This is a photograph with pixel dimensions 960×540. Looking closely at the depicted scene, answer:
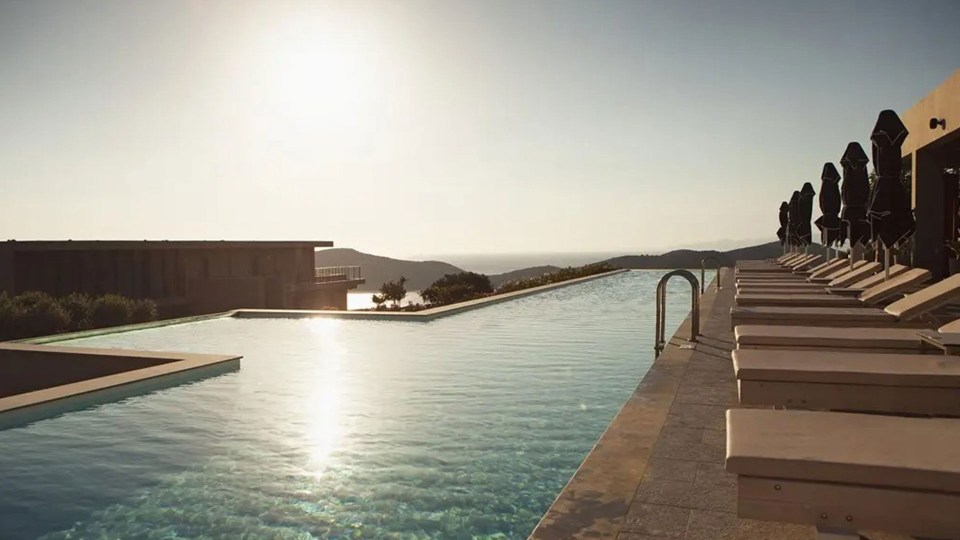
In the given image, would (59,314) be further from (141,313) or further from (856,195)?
(856,195)

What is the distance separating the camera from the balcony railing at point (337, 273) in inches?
1383

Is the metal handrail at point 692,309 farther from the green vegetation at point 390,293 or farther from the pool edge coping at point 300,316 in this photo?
the green vegetation at point 390,293

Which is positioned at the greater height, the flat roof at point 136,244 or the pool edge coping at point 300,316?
the flat roof at point 136,244

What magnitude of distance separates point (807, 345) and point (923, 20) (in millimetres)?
13333

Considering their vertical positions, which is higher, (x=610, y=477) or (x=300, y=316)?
(x=300, y=316)

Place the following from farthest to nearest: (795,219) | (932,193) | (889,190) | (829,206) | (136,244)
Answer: (136,244) < (795,219) < (932,193) < (829,206) < (889,190)

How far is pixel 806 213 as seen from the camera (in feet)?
66.9

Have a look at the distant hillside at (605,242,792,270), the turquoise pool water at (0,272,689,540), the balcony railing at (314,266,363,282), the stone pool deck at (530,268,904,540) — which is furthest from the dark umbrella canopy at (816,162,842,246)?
the balcony railing at (314,266,363,282)

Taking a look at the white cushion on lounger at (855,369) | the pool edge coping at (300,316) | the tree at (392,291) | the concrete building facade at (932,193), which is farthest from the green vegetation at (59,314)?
the concrete building facade at (932,193)

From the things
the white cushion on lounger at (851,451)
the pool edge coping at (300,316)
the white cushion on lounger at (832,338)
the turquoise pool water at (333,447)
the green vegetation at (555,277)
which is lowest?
the turquoise pool water at (333,447)

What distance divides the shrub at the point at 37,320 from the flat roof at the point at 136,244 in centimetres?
961

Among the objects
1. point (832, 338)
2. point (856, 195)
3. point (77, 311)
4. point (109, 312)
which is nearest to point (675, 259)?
point (856, 195)

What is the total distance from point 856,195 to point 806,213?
383 inches

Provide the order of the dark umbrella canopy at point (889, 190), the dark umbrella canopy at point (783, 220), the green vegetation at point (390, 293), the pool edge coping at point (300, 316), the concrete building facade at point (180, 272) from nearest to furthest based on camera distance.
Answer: the dark umbrella canopy at point (889, 190) < the pool edge coping at point (300, 316) < the concrete building facade at point (180, 272) < the dark umbrella canopy at point (783, 220) < the green vegetation at point (390, 293)
